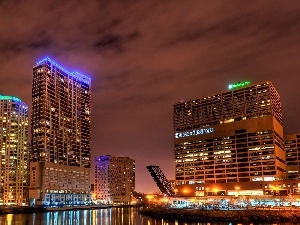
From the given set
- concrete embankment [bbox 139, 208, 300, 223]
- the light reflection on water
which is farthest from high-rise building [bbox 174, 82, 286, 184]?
concrete embankment [bbox 139, 208, 300, 223]

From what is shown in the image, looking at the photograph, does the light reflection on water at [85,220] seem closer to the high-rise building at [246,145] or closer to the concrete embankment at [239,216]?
the concrete embankment at [239,216]

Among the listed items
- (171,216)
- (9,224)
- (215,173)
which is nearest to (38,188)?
(215,173)

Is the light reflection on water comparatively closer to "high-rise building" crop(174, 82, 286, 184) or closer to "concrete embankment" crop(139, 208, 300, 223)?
"concrete embankment" crop(139, 208, 300, 223)

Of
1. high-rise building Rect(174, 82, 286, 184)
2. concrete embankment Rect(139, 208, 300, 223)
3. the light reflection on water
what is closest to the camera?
concrete embankment Rect(139, 208, 300, 223)

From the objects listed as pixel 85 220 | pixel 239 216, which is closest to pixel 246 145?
pixel 85 220

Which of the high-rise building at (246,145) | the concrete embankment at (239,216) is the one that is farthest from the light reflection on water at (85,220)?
the high-rise building at (246,145)

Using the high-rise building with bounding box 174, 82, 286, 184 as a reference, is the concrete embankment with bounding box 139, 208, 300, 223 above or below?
below

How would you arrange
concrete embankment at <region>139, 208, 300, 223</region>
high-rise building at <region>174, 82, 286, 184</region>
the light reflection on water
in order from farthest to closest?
high-rise building at <region>174, 82, 286, 184</region> → the light reflection on water → concrete embankment at <region>139, 208, 300, 223</region>

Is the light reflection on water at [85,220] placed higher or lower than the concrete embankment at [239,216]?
lower

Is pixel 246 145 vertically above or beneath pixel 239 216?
above

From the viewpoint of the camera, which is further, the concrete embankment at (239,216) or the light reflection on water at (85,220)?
the light reflection on water at (85,220)

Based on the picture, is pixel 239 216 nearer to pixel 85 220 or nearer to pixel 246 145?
pixel 85 220

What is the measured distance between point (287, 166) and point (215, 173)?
1527 inches

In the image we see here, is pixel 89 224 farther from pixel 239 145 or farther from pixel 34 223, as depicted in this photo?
pixel 239 145
